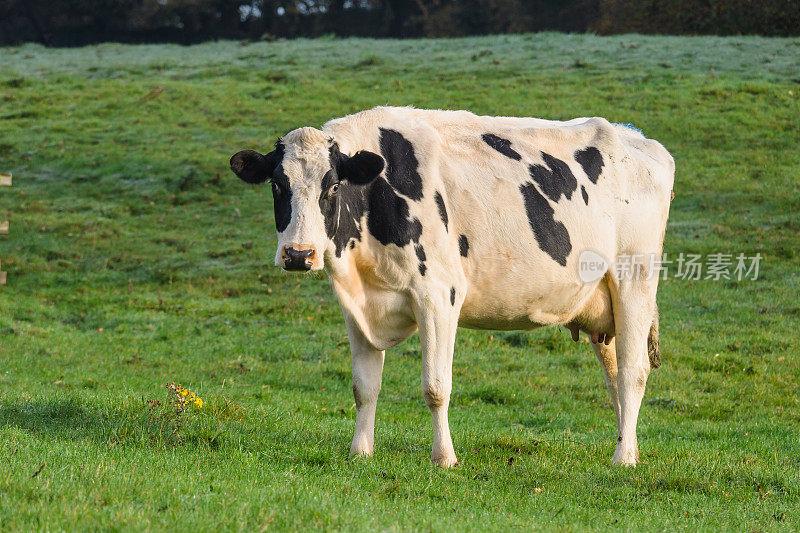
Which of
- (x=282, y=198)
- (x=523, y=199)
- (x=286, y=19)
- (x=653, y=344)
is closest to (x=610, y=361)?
(x=653, y=344)

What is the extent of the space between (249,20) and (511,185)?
56.7 m

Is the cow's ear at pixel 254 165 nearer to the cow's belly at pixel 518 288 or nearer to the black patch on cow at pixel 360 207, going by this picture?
the black patch on cow at pixel 360 207

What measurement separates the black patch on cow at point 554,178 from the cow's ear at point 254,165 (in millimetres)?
2590

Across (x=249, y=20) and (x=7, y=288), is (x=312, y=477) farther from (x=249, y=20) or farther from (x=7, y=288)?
(x=249, y=20)

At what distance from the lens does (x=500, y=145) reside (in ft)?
28.6

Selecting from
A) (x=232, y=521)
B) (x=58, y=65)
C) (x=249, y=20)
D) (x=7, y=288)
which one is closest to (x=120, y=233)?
(x=7, y=288)

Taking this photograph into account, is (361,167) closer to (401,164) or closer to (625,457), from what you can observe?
(401,164)

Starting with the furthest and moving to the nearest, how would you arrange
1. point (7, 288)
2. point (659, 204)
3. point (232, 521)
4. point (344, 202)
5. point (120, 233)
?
point (120, 233) → point (7, 288) → point (659, 204) → point (344, 202) → point (232, 521)

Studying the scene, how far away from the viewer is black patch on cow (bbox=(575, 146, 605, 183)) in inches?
356

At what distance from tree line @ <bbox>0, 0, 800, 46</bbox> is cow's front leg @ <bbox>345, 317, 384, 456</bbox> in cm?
4976

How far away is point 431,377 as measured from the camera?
773 cm

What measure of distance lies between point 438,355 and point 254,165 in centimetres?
227

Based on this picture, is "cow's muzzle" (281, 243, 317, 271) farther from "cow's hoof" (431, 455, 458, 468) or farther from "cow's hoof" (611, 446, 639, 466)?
"cow's hoof" (611, 446, 639, 466)

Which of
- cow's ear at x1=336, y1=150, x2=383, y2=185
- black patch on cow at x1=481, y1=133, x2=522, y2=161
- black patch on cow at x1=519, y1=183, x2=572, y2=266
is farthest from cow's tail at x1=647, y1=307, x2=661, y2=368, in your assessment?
cow's ear at x1=336, y1=150, x2=383, y2=185
